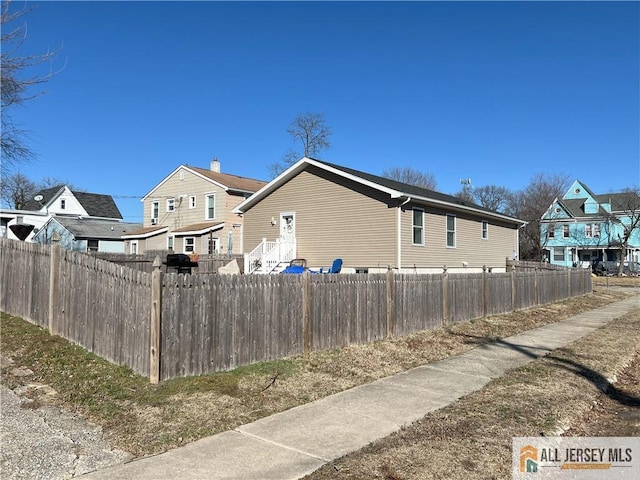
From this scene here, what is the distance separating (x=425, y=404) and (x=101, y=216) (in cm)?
Answer: 4570

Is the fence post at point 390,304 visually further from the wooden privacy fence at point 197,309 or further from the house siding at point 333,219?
the house siding at point 333,219

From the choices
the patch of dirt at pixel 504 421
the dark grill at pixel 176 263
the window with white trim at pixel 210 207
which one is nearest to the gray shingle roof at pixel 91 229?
the window with white trim at pixel 210 207

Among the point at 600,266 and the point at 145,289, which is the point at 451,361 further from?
the point at 600,266

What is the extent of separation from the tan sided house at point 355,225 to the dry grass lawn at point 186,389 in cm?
905

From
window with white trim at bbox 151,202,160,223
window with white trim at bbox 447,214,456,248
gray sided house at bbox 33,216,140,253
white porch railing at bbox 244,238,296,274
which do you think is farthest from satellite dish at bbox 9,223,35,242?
window with white trim at bbox 151,202,160,223

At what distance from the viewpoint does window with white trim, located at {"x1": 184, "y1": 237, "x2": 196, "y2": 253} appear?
102 feet

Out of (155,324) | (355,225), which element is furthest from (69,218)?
(155,324)

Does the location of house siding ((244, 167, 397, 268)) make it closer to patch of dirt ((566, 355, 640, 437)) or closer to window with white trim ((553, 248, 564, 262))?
patch of dirt ((566, 355, 640, 437))

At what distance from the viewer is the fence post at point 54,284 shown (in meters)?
8.27

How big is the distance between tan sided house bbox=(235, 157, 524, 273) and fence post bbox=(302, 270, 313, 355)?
9.59 meters

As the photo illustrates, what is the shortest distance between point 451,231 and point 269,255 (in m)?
7.99

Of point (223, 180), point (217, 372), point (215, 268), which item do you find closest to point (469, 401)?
point (217, 372)

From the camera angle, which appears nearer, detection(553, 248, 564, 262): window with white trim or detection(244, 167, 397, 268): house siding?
detection(244, 167, 397, 268): house siding

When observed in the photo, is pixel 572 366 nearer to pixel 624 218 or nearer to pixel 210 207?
pixel 210 207
